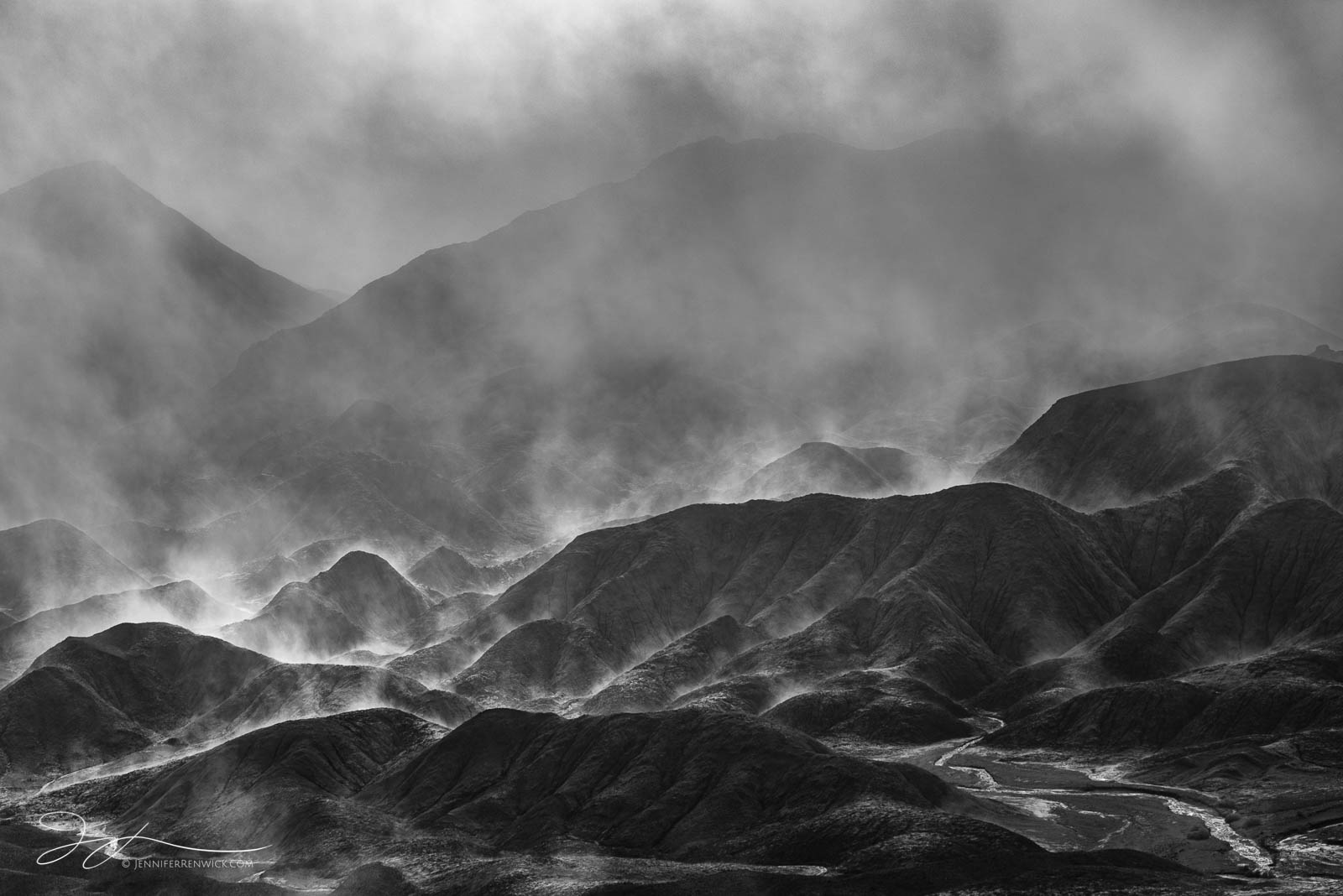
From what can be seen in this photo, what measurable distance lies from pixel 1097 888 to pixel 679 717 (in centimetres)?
6062

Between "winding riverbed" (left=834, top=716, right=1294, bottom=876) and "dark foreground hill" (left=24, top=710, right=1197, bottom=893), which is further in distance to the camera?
"winding riverbed" (left=834, top=716, right=1294, bottom=876)

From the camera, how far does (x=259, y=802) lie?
472 ft

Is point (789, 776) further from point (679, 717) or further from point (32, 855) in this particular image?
point (32, 855)

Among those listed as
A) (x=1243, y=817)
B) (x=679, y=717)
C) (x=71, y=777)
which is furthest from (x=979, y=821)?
(x=71, y=777)
